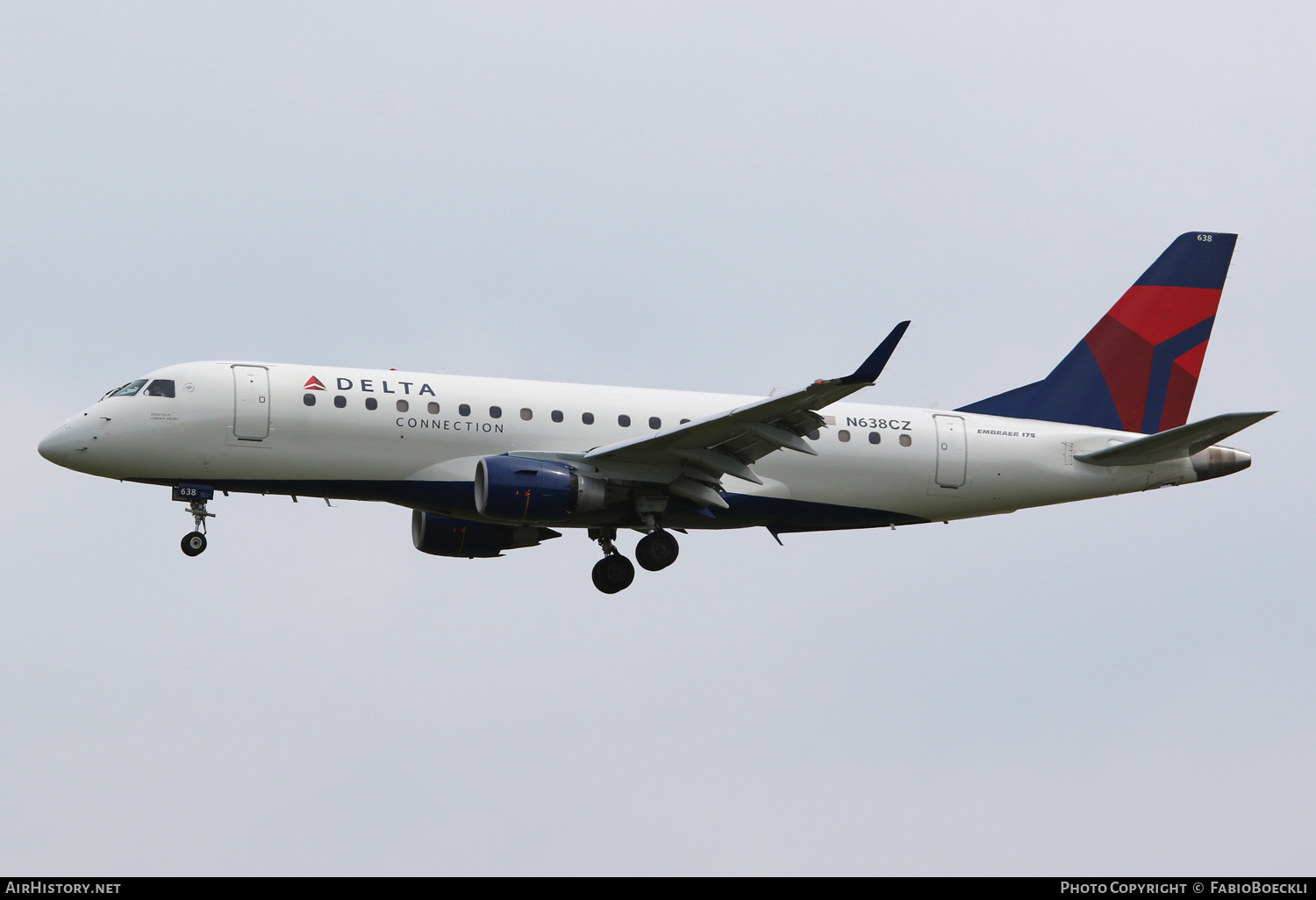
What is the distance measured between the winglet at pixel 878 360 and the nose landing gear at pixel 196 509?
1280cm

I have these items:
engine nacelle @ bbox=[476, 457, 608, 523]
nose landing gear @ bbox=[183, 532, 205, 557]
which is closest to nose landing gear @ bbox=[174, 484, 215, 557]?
nose landing gear @ bbox=[183, 532, 205, 557]

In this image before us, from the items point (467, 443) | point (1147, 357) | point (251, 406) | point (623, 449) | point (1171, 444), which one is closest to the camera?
point (251, 406)

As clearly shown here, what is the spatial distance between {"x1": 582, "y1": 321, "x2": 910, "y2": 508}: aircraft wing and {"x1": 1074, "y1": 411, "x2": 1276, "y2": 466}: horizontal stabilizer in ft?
26.3

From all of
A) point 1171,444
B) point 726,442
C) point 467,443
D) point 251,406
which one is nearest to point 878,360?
point 726,442

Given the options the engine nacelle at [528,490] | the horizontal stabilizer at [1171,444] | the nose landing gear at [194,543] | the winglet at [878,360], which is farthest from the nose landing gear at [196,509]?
the horizontal stabilizer at [1171,444]

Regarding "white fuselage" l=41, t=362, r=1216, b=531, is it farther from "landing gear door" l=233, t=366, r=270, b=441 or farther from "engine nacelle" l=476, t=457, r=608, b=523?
"engine nacelle" l=476, t=457, r=608, b=523

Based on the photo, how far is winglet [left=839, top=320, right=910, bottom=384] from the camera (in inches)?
1013

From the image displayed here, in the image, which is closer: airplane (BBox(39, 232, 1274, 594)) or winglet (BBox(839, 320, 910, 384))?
winglet (BBox(839, 320, 910, 384))

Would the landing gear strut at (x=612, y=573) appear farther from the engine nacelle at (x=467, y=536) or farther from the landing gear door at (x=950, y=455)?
the landing gear door at (x=950, y=455)

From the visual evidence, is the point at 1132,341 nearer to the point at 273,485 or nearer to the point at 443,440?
the point at 443,440

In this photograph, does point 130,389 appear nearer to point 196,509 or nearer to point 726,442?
point 196,509

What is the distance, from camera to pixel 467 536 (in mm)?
34625

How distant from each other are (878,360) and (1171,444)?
10350mm

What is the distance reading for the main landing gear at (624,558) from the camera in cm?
3225
